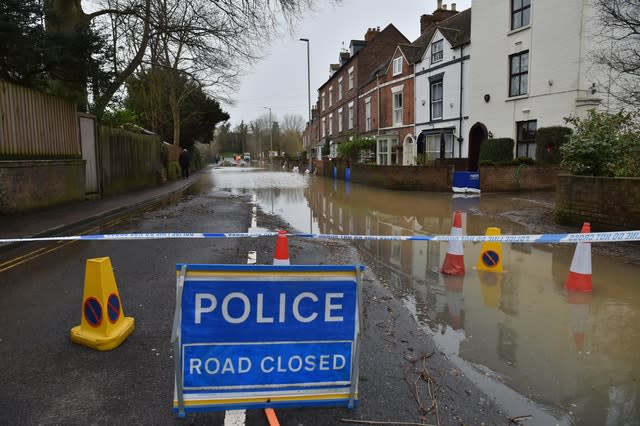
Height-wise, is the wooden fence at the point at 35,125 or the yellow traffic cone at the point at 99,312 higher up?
the wooden fence at the point at 35,125

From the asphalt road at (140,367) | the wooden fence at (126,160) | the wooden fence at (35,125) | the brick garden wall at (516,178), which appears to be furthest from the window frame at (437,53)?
the asphalt road at (140,367)

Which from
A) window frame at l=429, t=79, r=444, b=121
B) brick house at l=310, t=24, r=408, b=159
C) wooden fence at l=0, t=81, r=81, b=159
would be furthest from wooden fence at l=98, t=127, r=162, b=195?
brick house at l=310, t=24, r=408, b=159

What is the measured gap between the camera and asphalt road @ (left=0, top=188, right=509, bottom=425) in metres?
2.94

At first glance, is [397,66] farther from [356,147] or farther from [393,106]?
[356,147]

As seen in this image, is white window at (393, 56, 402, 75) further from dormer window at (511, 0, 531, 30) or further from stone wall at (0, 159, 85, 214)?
stone wall at (0, 159, 85, 214)

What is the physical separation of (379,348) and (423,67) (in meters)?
24.4

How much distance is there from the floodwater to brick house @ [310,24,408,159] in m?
29.3

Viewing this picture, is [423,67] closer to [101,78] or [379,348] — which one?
[101,78]

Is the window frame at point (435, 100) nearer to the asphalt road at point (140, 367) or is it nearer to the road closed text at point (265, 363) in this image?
the asphalt road at point (140, 367)

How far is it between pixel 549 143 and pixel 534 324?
1547 cm

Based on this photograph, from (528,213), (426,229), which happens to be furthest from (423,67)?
(426,229)

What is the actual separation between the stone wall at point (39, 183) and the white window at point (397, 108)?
20004mm

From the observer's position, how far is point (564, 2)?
57.2 feet

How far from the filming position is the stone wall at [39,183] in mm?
10352
